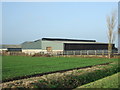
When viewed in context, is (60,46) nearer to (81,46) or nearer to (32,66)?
(81,46)

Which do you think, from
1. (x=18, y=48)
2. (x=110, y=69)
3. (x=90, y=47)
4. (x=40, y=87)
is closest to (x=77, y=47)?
(x=90, y=47)

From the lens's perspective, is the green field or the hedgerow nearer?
the hedgerow

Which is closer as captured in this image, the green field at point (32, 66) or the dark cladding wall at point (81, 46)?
the green field at point (32, 66)

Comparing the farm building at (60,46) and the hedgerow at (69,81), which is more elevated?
the farm building at (60,46)

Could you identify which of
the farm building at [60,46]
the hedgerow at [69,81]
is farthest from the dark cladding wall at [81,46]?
the hedgerow at [69,81]

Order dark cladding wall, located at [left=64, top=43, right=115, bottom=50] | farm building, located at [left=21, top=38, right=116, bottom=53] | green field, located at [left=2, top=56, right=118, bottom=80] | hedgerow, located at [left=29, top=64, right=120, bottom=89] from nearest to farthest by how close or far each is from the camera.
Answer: hedgerow, located at [left=29, top=64, right=120, bottom=89] → green field, located at [left=2, top=56, right=118, bottom=80] → farm building, located at [left=21, top=38, right=116, bottom=53] → dark cladding wall, located at [left=64, top=43, right=115, bottom=50]

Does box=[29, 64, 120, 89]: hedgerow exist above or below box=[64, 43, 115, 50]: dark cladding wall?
below

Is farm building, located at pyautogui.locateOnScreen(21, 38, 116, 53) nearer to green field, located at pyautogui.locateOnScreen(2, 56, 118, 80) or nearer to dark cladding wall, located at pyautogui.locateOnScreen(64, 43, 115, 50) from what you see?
dark cladding wall, located at pyautogui.locateOnScreen(64, 43, 115, 50)

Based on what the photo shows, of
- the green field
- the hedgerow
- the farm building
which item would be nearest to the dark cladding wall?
the farm building

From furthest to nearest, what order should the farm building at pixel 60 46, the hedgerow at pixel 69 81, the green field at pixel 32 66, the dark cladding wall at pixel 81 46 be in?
the dark cladding wall at pixel 81 46 → the farm building at pixel 60 46 → the green field at pixel 32 66 → the hedgerow at pixel 69 81

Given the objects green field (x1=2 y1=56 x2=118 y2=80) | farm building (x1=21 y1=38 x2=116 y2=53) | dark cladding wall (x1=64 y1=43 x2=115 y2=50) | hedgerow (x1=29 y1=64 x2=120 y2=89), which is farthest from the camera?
dark cladding wall (x1=64 y1=43 x2=115 y2=50)

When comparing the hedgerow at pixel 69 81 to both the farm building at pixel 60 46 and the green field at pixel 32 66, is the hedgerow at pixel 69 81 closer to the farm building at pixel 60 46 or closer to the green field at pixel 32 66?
the green field at pixel 32 66

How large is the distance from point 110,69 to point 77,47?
32.9m

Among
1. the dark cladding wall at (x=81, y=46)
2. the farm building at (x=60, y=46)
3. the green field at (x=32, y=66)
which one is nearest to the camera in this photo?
the green field at (x=32, y=66)
